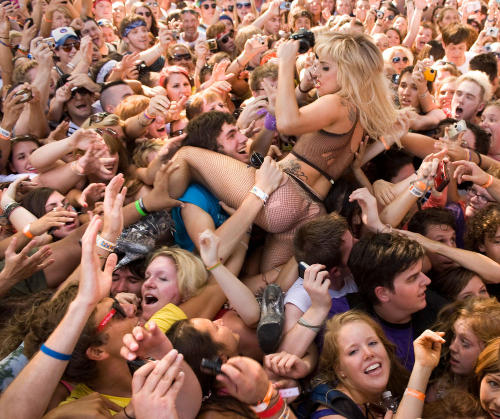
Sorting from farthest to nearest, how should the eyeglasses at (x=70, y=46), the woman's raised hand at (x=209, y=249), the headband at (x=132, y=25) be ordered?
the headband at (x=132, y=25) < the eyeglasses at (x=70, y=46) < the woman's raised hand at (x=209, y=249)

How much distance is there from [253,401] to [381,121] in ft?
5.89

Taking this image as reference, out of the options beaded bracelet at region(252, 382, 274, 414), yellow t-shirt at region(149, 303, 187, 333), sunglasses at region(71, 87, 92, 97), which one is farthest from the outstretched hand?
sunglasses at region(71, 87, 92, 97)

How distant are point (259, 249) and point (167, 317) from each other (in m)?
1.09

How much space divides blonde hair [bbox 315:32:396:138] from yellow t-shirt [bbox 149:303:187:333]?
1.40 m

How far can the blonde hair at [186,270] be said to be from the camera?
2.62 meters

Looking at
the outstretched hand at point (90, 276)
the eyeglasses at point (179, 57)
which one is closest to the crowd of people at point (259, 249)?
the outstretched hand at point (90, 276)

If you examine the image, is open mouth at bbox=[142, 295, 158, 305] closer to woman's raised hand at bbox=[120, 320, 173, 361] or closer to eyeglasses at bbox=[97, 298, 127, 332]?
eyeglasses at bbox=[97, 298, 127, 332]

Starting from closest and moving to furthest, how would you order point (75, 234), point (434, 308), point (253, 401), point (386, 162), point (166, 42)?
point (253, 401), point (434, 308), point (75, 234), point (386, 162), point (166, 42)

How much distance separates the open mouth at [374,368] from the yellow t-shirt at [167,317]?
78cm

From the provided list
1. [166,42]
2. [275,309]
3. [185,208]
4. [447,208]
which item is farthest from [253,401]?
[166,42]

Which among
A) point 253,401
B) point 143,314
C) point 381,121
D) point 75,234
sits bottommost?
point 143,314

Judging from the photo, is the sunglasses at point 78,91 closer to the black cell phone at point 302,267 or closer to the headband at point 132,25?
the headband at point 132,25

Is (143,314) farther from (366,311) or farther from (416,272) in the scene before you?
(416,272)

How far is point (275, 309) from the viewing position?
2.43 m
